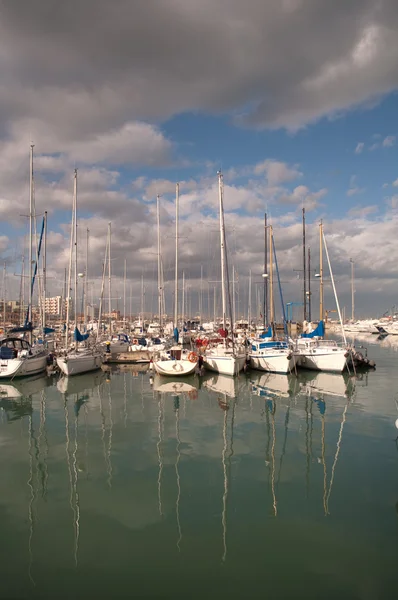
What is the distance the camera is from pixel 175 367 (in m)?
29.2

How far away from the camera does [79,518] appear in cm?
904

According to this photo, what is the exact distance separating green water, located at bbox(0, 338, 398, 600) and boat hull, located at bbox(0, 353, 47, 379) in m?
10.6

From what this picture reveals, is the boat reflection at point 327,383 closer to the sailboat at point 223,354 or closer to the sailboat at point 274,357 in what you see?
the sailboat at point 274,357

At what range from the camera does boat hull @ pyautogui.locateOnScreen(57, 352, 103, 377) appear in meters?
30.3

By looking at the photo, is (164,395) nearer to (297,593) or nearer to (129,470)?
(129,470)

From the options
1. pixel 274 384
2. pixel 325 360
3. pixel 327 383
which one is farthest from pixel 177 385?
pixel 325 360

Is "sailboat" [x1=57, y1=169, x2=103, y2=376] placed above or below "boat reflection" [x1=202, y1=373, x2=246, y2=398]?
above

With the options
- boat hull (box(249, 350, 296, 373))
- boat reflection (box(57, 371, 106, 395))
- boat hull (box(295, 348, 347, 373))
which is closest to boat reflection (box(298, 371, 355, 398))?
boat hull (box(295, 348, 347, 373))

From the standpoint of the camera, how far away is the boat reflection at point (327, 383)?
23875 mm

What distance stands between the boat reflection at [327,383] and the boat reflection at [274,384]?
58 centimetres

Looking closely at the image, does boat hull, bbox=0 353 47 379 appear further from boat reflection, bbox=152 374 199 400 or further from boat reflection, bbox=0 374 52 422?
boat reflection, bbox=152 374 199 400

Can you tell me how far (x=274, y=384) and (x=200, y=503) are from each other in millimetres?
17909

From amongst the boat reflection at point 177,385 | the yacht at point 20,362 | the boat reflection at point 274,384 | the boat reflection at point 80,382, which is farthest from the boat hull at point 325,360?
the yacht at point 20,362

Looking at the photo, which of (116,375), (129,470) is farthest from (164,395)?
(129,470)
